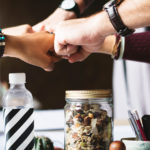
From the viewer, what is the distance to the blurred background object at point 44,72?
1.55 meters

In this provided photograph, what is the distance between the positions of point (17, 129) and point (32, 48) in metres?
0.48

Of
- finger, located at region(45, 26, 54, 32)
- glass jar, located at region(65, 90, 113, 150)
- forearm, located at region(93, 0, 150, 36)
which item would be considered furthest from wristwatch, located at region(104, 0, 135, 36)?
finger, located at region(45, 26, 54, 32)

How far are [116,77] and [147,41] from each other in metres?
0.48

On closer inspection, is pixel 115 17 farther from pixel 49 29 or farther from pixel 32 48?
pixel 49 29

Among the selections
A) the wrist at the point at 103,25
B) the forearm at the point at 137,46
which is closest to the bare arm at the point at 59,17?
the forearm at the point at 137,46

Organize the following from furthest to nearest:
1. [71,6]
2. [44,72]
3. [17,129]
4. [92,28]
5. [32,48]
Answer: [44,72]
[71,6]
[32,48]
[92,28]
[17,129]

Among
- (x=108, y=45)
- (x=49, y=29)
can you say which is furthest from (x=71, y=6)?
(x=108, y=45)

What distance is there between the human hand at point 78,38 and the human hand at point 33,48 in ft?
0.14

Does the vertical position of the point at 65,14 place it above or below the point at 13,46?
above

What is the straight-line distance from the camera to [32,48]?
1078 mm

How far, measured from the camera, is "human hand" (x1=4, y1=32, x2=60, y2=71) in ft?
3.32

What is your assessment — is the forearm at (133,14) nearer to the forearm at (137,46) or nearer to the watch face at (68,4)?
the forearm at (137,46)

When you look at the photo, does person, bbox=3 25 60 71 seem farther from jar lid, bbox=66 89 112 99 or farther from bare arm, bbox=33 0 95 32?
jar lid, bbox=66 89 112 99

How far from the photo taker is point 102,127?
0.69 meters
